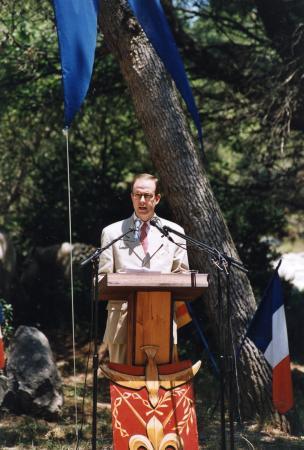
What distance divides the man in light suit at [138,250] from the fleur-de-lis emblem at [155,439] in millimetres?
607

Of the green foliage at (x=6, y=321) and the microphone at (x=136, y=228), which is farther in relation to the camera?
the green foliage at (x=6, y=321)

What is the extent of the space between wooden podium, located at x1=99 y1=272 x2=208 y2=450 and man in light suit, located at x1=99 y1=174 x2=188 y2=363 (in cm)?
26

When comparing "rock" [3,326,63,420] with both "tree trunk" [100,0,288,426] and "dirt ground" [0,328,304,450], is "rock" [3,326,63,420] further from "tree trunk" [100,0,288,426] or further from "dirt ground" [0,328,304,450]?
"tree trunk" [100,0,288,426]

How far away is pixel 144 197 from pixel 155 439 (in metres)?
1.63

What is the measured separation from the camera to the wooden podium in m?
5.71

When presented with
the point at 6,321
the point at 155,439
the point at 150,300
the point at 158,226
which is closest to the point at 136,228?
the point at 158,226

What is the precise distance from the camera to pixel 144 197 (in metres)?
5.89

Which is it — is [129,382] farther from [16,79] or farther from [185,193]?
[16,79]

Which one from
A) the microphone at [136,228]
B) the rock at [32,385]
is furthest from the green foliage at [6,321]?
the microphone at [136,228]

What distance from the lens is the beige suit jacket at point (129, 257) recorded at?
6.04 meters

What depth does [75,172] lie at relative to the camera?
13.9m

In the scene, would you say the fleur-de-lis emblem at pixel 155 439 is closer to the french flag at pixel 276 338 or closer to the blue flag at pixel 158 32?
the french flag at pixel 276 338

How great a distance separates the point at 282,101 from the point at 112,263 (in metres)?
5.78

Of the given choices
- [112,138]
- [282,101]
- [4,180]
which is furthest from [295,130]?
[4,180]
